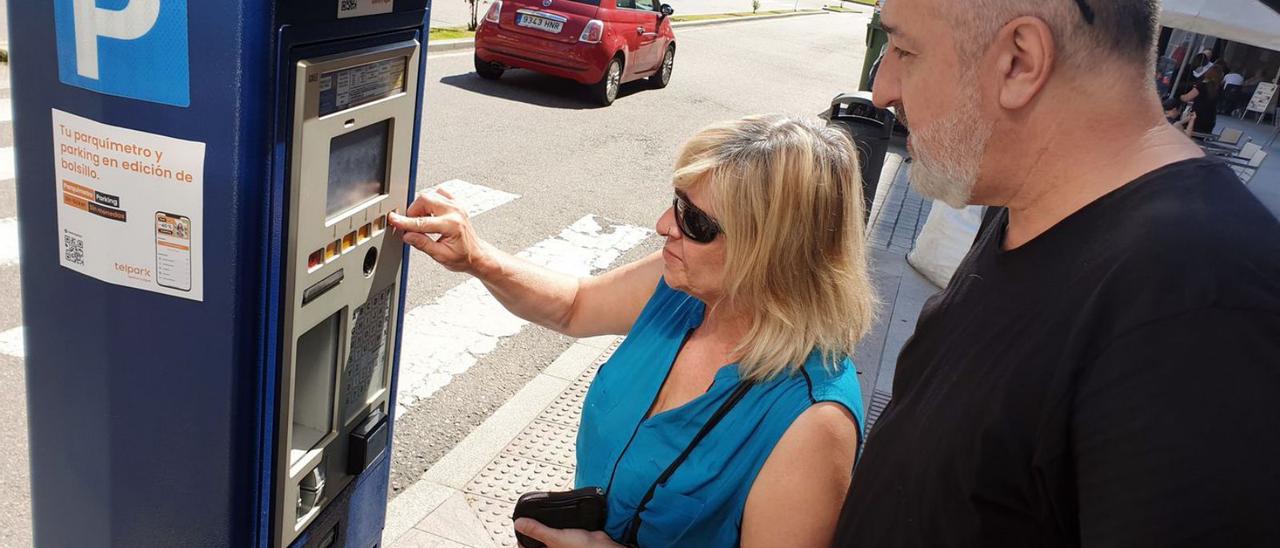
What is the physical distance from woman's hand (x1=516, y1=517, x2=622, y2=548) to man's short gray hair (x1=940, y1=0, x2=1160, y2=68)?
1.23 m

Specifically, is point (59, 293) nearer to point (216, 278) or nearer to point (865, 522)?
point (216, 278)

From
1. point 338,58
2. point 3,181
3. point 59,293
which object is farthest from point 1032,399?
point 3,181

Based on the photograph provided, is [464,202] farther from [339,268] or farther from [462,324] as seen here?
[339,268]

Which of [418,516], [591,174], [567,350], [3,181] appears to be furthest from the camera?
[591,174]

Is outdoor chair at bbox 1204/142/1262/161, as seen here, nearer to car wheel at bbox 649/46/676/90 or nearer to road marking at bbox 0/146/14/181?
car wheel at bbox 649/46/676/90

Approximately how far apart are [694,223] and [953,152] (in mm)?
673

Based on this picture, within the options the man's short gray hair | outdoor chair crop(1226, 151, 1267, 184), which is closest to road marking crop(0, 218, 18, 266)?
the man's short gray hair

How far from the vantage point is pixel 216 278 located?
5.77 ft

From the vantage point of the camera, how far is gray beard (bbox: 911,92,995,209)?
1453 mm

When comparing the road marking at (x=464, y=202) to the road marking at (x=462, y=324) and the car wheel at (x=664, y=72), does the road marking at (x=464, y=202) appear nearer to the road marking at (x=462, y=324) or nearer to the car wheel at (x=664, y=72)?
the road marking at (x=462, y=324)

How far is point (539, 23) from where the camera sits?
11211 millimetres

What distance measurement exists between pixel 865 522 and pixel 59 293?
1.55 metres

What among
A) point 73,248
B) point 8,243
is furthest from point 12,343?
point 73,248

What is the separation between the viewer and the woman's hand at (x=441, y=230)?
7.00ft
